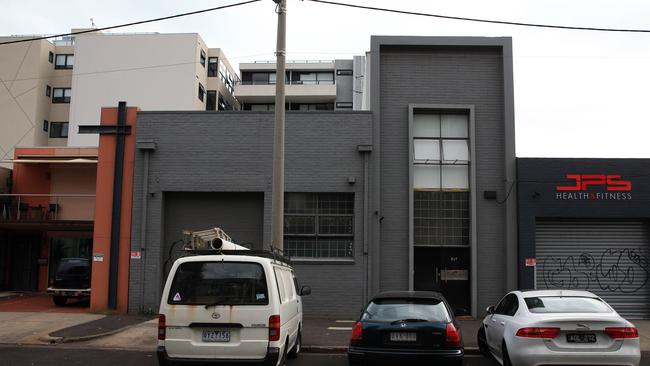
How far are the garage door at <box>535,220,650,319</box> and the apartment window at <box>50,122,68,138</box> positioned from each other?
1508 inches

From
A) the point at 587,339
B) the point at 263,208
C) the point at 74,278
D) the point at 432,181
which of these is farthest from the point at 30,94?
the point at 587,339

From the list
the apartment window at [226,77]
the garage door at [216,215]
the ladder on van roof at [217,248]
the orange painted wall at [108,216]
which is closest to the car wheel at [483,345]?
the ladder on van roof at [217,248]

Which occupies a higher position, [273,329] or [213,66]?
[213,66]

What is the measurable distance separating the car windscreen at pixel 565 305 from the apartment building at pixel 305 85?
42.9 metres

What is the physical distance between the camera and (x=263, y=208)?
58.7 feet

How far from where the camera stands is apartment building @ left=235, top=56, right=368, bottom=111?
172 ft

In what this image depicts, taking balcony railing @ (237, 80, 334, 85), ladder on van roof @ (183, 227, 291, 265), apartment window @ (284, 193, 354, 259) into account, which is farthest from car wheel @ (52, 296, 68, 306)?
balcony railing @ (237, 80, 334, 85)

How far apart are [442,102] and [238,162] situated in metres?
6.44

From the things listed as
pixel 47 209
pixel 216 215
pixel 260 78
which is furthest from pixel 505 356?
pixel 260 78

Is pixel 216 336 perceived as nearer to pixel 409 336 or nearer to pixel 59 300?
pixel 409 336

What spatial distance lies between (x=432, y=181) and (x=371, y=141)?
2296mm

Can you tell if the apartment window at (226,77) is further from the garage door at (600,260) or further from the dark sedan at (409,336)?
the dark sedan at (409,336)

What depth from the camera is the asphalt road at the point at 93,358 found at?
10.4 metres

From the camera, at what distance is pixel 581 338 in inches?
324
